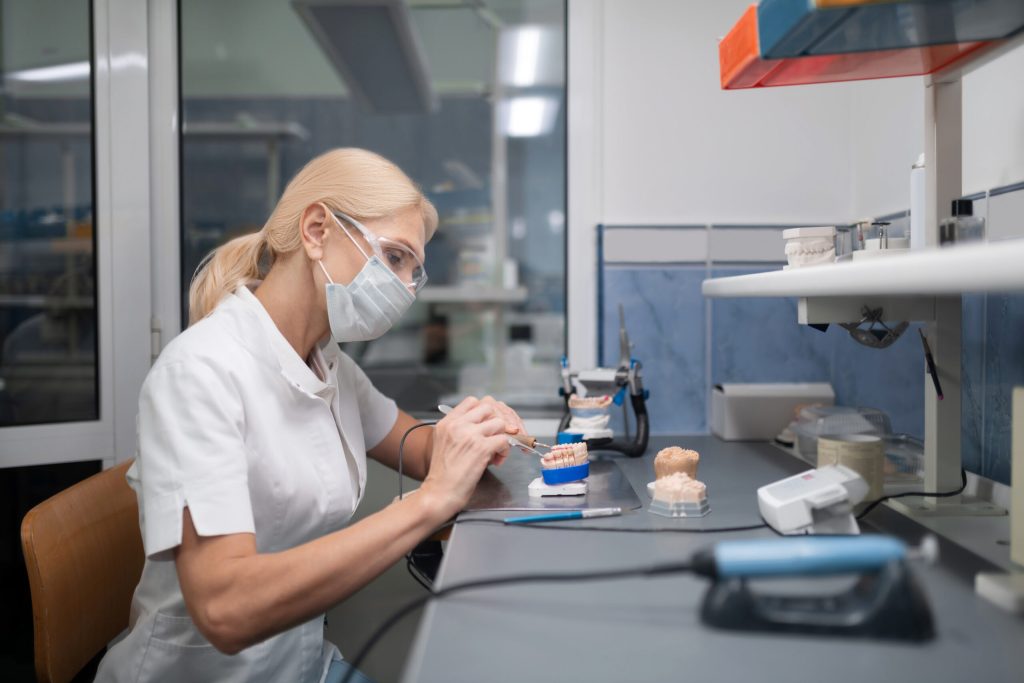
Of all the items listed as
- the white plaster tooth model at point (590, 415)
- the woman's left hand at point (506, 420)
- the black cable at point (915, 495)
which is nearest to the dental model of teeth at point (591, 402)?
the white plaster tooth model at point (590, 415)

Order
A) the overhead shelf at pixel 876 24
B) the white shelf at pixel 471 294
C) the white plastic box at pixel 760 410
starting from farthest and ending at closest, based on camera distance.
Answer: the white shelf at pixel 471 294 < the white plastic box at pixel 760 410 < the overhead shelf at pixel 876 24

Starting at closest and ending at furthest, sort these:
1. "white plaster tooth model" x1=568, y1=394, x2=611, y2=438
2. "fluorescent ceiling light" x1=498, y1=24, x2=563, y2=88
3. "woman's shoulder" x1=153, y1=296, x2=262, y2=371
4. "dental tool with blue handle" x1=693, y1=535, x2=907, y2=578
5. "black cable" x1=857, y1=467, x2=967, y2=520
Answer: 1. "dental tool with blue handle" x1=693, y1=535, x2=907, y2=578
2. "woman's shoulder" x1=153, y1=296, x2=262, y2=371
3. "black cable" x1=857, y1=467, x2=967, y2=520
4. "white plaster tooth model" x1=568, y1=394, x2=611, y2=438
5. "fluorescent ceiling light" x1=498, y1=24, x2=563, y2=88

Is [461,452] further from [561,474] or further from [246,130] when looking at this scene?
[246,130]

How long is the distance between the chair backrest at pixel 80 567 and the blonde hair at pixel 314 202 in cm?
33

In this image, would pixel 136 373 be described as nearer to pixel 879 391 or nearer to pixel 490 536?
pixel 490 536

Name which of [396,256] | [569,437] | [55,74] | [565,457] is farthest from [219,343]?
[55,74]

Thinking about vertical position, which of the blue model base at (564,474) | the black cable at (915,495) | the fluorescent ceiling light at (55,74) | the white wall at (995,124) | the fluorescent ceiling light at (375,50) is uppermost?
the fluorescent ceiling light at (375,50)

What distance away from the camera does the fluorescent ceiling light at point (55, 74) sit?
6.21 feet

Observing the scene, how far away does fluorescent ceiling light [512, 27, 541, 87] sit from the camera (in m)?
2.21

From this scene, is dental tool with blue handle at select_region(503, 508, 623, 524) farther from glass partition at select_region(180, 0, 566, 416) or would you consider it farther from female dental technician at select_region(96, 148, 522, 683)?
glass partition at select_region(180, 0, 566, 416)

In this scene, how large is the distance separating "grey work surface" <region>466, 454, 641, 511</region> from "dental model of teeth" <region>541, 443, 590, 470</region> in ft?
0.17

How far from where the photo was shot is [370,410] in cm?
156

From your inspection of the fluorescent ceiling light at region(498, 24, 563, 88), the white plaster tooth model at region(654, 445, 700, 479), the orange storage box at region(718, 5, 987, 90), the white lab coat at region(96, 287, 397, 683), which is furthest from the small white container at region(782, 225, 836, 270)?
the fluorescent ceiling light at region(498, 24, 563, 88)

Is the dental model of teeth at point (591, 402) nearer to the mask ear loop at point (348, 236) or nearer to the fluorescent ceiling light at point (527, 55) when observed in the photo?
the mask ear loop at point (348, 236)
